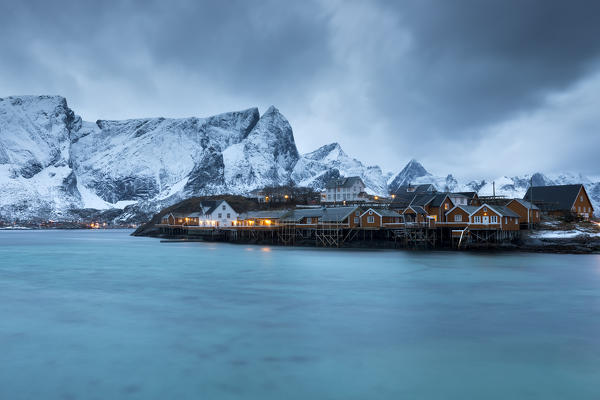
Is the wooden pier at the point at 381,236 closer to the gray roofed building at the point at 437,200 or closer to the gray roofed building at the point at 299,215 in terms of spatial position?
the gray roofed building at the point at 299,215

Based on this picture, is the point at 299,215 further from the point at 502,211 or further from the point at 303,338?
the point at 303,338

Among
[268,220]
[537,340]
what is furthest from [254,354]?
[268,220]

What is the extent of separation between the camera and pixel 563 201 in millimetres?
60875

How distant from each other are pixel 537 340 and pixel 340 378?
26.1 feet

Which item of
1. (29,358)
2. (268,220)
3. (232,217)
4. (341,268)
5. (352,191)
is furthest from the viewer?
(352,191)

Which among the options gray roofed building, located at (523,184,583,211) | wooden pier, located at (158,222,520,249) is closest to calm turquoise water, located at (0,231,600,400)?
wooden pier, located at (158,222,520,249)

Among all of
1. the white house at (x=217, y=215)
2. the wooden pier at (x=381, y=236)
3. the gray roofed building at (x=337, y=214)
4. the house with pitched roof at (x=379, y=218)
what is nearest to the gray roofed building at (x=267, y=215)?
the wooden pier at (x=381, y=236)

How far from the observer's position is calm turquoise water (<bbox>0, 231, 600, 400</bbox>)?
960 cm

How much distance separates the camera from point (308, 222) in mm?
64438

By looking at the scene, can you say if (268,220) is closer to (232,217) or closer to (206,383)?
(232,217)

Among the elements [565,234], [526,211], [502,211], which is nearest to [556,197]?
[526,211]

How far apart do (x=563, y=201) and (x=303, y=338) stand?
208 feet

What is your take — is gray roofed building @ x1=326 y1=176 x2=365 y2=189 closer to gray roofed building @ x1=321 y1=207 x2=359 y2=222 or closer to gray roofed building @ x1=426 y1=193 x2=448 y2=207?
gray roofed building @ x1=321 y1=207 x2=359 y2=222

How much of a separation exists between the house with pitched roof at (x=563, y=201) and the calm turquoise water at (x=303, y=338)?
38548 millimetres
